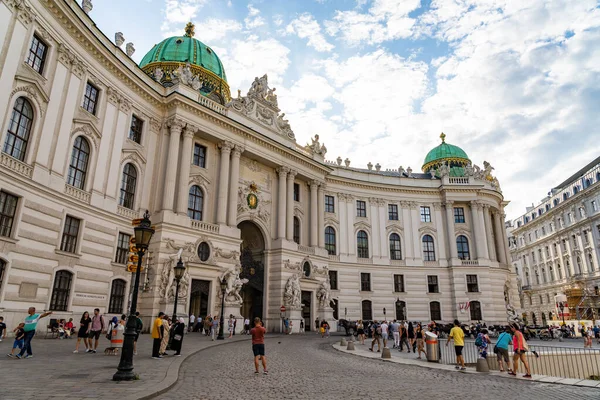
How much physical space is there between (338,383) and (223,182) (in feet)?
75.6

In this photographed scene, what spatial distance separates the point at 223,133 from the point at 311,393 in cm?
2631

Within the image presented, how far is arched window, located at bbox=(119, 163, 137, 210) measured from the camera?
26969mm

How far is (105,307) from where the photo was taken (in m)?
23.7

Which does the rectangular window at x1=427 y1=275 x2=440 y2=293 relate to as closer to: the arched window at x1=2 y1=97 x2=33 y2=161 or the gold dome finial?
the gold dome finial

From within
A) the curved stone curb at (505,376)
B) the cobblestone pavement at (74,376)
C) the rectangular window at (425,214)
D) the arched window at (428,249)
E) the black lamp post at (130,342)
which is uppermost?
the rectangular window at (425,214)

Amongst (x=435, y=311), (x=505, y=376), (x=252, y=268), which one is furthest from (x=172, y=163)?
(x=435, y=311)

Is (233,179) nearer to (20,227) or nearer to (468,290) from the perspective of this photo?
(20,227)

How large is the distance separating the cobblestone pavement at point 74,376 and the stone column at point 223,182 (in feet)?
55.6

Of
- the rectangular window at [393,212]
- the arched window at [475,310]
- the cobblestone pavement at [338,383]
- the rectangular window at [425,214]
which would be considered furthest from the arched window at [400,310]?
the cobblestone pavement at [338,383]

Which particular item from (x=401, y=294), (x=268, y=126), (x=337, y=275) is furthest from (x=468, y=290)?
(x=268, y=126)

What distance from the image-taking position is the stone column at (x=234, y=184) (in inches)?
1252

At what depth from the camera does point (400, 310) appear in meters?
45.2

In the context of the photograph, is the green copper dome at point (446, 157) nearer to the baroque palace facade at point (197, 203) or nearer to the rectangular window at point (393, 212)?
the baroque palace facade at point (197, 203)

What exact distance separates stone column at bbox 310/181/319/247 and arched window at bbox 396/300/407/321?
13.2 meters
